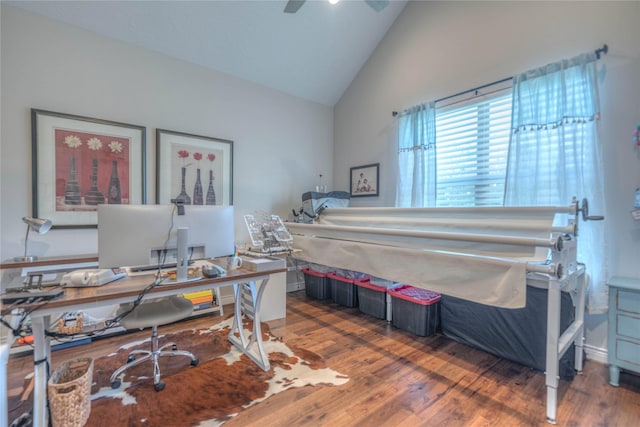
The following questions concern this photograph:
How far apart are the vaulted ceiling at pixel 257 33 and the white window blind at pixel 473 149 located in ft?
4.63

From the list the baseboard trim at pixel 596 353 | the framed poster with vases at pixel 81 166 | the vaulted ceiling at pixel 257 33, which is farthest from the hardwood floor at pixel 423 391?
the vaulted ceiling at pixel 257 33

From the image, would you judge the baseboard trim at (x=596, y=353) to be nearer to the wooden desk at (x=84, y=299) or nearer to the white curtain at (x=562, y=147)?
the white curtain at (x=562, y=147)

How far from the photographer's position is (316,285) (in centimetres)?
362

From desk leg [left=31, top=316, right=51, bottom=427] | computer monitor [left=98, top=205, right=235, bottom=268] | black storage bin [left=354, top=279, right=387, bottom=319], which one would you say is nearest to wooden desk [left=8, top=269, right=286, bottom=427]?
desk leg [left=31, top=316, right=51, bottom=427]

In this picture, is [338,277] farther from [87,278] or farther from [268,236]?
[87,278]

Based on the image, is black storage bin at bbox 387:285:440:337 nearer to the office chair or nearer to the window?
the window

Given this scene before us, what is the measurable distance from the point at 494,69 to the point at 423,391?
283 centimetres

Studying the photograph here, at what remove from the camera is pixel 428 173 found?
3150 mm

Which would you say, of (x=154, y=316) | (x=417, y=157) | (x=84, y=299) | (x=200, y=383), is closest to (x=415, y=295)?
(x=417, y=157)

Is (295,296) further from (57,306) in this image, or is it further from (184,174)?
(57,306)

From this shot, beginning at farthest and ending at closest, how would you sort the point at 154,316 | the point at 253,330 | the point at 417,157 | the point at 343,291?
the point at 343,291, the point at 417,157, the point at 253,330, the point at 154,316

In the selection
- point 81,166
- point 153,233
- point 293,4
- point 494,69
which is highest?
point 293,4

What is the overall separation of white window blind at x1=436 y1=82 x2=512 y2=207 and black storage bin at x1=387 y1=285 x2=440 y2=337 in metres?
1.06

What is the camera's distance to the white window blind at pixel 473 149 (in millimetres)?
2674
